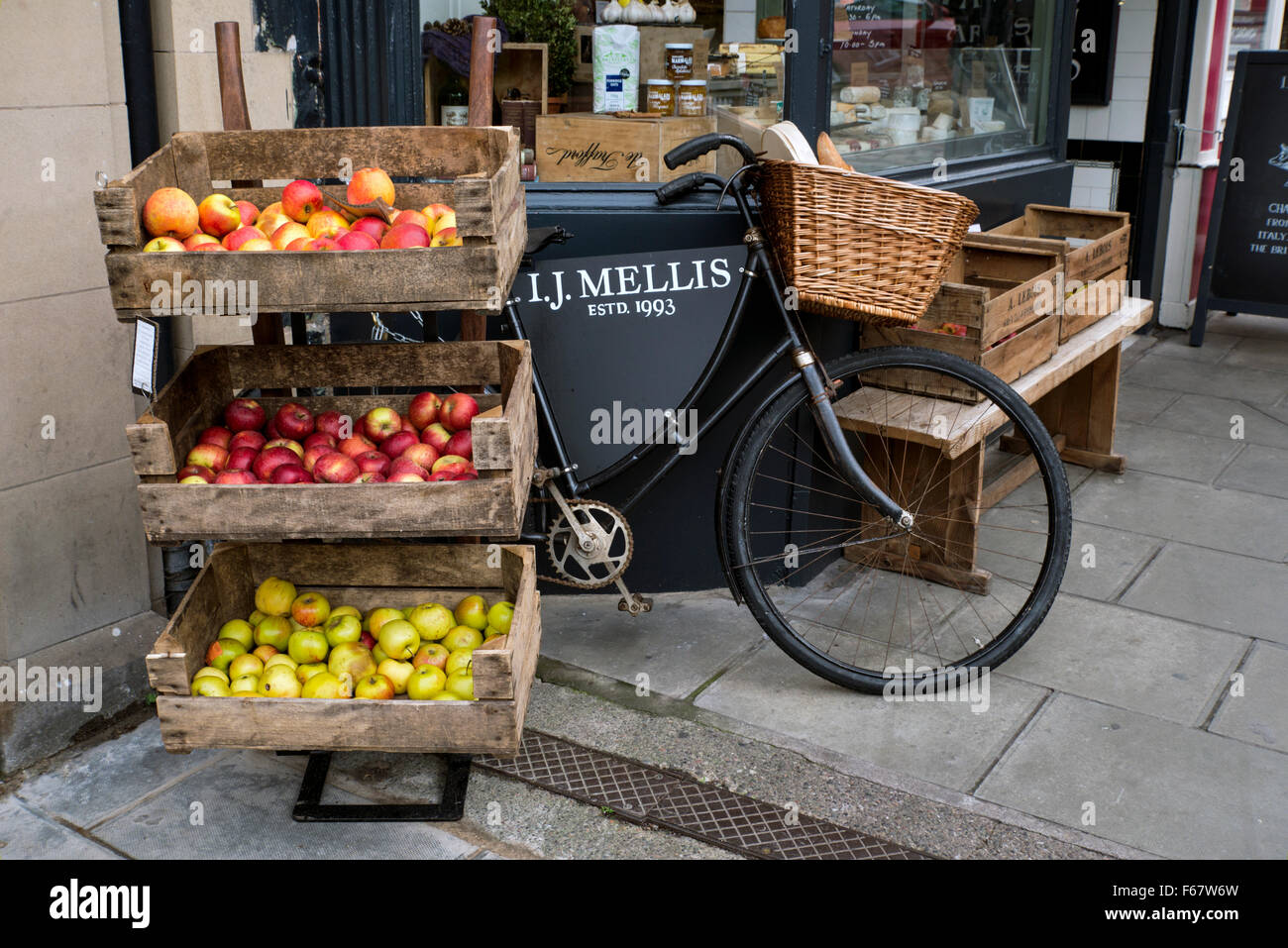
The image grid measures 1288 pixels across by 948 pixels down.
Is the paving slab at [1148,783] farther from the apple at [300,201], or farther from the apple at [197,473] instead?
the apple at [300,201]

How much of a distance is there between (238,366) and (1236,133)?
5.80 metres

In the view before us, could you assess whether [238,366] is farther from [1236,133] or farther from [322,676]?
[1236,133]

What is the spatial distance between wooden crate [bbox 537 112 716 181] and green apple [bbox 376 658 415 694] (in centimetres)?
189

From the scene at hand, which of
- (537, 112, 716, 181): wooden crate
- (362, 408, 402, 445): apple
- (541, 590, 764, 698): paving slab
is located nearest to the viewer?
(362, 408, 402, 445): apple

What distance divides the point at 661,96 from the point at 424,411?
177 centimetres

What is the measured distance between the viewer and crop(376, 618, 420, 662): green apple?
307cm

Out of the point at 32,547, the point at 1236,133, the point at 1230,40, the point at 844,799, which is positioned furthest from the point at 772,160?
the point at 1230,40

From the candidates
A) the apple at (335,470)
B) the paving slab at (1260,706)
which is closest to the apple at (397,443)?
the apple at (335,470)

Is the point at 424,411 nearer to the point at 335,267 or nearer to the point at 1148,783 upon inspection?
the point at 335,267

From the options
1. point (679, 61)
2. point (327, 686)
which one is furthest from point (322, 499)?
→ point (679, 61)

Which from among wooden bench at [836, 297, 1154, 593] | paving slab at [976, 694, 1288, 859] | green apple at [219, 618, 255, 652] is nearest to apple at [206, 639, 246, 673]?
green apple at [219, 618, 255, 652]

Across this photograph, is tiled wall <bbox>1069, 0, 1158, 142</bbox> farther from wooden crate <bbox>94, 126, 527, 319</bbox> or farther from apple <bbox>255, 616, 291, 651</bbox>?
apple <bbox>255, 616, 291, 651</bbox>

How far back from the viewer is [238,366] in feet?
10.4

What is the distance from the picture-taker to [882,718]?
3607 millimetres
